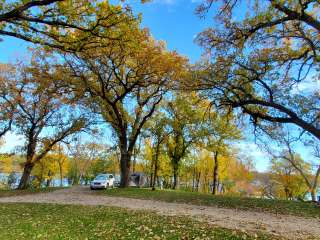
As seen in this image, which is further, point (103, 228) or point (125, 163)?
point (125, 163)

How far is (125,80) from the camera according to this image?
29281 mm

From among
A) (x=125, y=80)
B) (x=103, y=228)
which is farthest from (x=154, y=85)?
(x=103, y=228)

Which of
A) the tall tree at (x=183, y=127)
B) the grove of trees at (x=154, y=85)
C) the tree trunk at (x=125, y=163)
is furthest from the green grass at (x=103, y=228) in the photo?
the tall tree at (x=183, y=127)

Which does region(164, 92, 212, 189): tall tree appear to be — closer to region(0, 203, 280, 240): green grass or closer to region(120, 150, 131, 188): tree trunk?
region(120, 150, 131, 188): tree trunk

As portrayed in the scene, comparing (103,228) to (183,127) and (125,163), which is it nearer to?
(125,163)

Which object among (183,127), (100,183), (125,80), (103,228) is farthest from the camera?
Answer: (183,127)

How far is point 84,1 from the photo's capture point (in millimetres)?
10359

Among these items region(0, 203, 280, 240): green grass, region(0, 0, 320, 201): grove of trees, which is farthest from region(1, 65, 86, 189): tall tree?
region(0, 203, 280, 240): green grass

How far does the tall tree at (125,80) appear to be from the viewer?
26.4 metres

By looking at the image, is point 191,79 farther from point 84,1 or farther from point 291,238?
point 291,238

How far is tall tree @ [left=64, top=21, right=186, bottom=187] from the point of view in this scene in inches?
1038

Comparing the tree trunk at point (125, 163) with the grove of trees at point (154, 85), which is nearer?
the grove of trees at point (154, 85)

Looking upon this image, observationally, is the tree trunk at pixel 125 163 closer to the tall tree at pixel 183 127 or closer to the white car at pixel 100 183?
the white car at pixel 100 183

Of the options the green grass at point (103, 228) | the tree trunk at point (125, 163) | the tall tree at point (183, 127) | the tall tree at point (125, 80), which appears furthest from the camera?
the tall tree at point (183, 127)
